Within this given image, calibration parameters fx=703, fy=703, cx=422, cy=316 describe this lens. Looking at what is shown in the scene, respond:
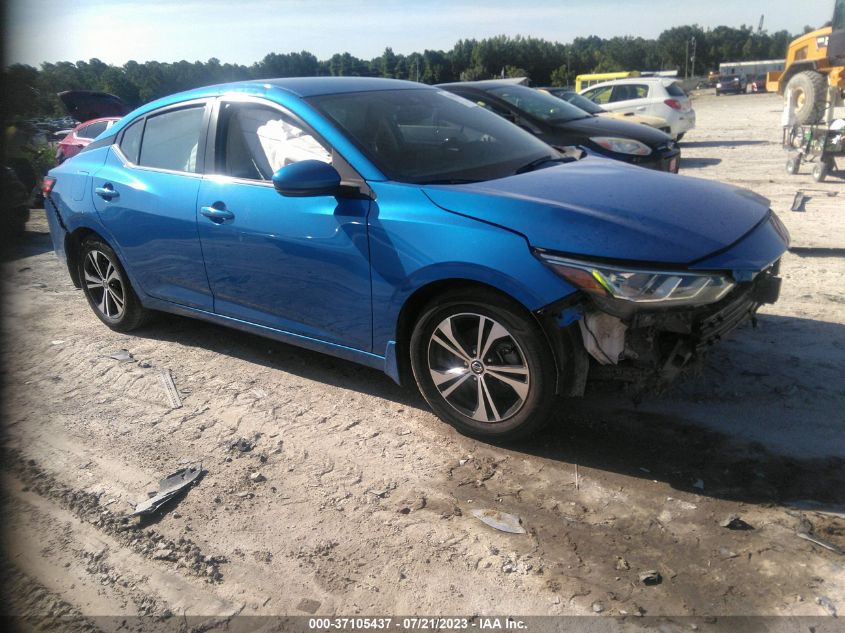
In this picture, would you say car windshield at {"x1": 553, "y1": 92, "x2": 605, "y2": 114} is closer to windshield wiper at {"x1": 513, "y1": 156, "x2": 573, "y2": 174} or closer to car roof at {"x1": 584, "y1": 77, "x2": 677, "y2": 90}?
car roof at {"x1": 584, "y1": 77, "x2": 677, "y2": 90}

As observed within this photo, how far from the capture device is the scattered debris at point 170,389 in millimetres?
4211

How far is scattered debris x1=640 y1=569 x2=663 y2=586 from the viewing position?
251cm

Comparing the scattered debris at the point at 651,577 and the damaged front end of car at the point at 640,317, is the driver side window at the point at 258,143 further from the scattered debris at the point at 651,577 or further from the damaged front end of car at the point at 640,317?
the scattered debris at the point at 651,577

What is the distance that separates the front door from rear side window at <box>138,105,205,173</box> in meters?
0.24

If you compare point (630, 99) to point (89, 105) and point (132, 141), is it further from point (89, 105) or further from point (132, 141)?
point (132, 141)

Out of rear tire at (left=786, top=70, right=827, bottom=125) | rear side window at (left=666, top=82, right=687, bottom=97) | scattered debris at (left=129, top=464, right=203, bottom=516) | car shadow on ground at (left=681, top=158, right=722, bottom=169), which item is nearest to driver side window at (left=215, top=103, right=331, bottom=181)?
scattered debris at (left=129, top=464, right=203, bottom=516)

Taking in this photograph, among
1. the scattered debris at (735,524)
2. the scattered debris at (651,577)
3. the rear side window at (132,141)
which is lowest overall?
the scattered debris at (735,524)

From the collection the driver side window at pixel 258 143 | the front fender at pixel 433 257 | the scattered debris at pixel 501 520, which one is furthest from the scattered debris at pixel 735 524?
the driver side window at pixel 258 143

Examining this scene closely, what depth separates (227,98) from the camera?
434cm

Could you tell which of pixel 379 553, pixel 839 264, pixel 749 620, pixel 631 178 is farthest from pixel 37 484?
pixel 839 264

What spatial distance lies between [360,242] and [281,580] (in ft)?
5.47

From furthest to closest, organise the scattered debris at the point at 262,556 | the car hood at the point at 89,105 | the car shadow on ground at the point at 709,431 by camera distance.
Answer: the car hood at the point at 89,105 → the car shadow on ground at the point at 709,431 → the scattered debris at the point at 262,556

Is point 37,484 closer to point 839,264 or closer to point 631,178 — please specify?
point 631,178

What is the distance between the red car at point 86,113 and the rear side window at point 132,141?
9322 mm
